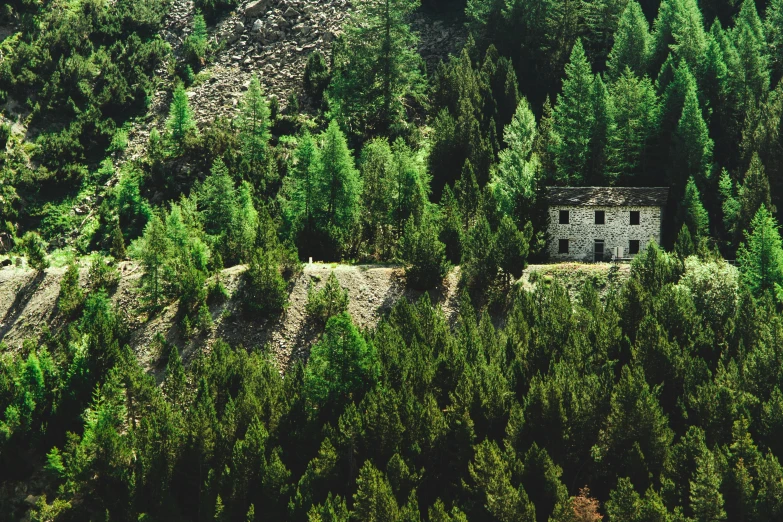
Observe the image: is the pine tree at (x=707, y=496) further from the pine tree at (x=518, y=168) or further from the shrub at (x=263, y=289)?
the shrub at (x=263, y=289)

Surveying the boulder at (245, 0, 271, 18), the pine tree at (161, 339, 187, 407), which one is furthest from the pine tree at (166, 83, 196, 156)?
the pine tree at (161, 339, 187, 407)

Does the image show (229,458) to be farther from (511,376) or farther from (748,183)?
(748,183)

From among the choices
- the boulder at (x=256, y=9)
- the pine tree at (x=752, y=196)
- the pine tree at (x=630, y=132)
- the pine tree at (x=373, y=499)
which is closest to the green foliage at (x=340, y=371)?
the pine tree at (x=373, y=499)

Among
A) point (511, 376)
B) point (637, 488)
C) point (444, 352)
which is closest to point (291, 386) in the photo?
point (444, 352)

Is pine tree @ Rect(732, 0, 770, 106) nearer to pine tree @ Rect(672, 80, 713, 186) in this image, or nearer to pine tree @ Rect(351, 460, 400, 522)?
pine tree @ Rect(672, 80, 713, 186)

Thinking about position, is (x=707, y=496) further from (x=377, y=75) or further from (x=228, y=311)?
(x=377, y=75)
